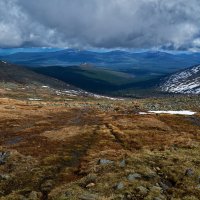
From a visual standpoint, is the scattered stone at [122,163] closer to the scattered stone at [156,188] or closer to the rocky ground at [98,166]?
the rocky ground at [98,166]

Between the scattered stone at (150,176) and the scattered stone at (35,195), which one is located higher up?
the scattered stone at (150,176)

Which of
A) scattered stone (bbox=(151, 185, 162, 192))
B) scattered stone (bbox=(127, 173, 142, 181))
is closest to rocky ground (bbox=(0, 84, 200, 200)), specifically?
scattered stone (bbox=(127, 173, 142, 181))

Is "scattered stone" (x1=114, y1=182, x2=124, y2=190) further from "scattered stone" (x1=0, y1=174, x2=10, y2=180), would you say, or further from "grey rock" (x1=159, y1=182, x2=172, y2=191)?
"scattered stone" (x1=0, y1=174, x2=10, y2=180)

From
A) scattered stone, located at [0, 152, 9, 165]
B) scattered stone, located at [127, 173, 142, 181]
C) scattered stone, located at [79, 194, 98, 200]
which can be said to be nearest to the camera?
scattered stone, located at [79, 194, 98, 200]

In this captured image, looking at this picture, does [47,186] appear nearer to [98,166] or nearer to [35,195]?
[35,195]

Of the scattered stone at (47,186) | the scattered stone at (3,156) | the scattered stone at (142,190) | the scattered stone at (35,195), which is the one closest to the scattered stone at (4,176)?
the scattered stone at (47,186)

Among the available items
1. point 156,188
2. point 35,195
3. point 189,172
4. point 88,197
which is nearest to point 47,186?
point 35,195

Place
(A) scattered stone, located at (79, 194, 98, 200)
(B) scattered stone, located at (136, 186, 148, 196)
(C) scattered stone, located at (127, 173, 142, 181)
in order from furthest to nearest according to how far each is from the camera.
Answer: (C) scattered stone, located at (127, 173, 142, 181), (B) scattered stone, located at (136, 186, 148, 196), (A) scattered stone, located at (79, 194, 98, 200)

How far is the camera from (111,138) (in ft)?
243

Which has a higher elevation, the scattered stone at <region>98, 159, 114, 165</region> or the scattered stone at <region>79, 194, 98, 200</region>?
the scattered stone at <region>98, 159, 114, 165</region>

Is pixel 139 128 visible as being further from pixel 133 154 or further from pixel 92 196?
pixel 92 196

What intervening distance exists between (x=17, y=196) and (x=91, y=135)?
41.1 meters

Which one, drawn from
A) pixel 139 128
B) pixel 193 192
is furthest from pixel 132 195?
pixel 139 128

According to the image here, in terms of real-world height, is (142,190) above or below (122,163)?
below
